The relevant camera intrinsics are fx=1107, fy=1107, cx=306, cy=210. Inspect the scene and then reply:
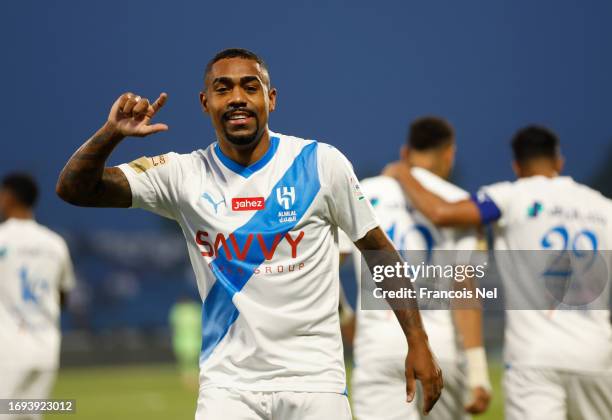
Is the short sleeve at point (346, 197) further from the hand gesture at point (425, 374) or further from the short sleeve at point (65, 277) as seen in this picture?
the short sleeve at point (65, 277)

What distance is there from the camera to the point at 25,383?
369 inches

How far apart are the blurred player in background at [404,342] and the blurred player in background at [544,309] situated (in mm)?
223

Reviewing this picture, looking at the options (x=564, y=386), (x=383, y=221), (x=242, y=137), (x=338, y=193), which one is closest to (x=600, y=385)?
(x=564, y=386)

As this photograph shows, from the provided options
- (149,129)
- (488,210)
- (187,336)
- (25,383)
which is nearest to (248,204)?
(149,129)

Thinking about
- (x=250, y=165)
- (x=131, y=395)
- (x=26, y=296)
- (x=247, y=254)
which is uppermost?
(x=250, y=165)

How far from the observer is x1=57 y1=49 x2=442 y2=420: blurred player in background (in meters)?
4.73

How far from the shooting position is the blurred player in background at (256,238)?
15.5 feet

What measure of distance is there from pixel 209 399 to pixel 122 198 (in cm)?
96

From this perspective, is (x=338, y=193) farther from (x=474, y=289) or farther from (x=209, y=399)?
(x=474, y=289)

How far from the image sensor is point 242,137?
15.9 ft

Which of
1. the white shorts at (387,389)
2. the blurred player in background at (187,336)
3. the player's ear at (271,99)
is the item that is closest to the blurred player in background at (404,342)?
the white shorts at (387,389)

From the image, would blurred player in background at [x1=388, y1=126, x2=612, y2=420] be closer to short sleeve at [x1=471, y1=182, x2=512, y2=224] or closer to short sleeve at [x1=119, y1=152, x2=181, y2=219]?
short sleeve at [x1=471, y1=182, x2=512, y2=224]

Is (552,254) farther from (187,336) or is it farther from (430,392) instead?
(187,336)

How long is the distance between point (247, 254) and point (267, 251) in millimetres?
88
